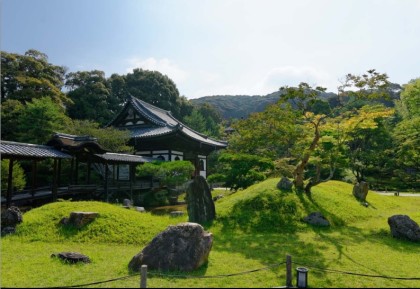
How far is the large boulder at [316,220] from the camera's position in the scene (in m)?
12.8

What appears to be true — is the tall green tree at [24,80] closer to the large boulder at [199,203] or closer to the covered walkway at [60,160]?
the covered walkway at [60,160]

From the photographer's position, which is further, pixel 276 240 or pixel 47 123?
pixel 47 123

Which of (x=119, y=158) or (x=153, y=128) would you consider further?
(x=153, y=128)

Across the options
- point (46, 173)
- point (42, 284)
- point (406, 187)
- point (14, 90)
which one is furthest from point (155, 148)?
point (406, 187)

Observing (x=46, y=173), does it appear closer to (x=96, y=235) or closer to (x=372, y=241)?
(x=96, y=235)

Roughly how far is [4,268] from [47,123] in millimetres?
18133

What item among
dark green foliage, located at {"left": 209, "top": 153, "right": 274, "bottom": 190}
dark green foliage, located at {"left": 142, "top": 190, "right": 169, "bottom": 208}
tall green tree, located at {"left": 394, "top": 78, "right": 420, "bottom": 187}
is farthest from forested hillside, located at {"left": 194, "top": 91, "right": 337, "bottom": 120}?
dark green foliage, located at {"left": 209, "top": 153, "right": 274, "bottom": 190}

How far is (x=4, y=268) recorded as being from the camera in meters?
7.17

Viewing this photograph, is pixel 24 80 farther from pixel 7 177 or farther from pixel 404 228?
pixel 404 228

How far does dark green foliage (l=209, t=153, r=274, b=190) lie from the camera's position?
17.2 meters

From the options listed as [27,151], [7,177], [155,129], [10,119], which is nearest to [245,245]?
[27,151]

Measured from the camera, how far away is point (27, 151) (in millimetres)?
14742

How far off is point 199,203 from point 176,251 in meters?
5.79

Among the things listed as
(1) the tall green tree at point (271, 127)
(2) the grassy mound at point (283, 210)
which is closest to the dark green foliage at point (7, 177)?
(2) the grassy mound at point (283, 210)
